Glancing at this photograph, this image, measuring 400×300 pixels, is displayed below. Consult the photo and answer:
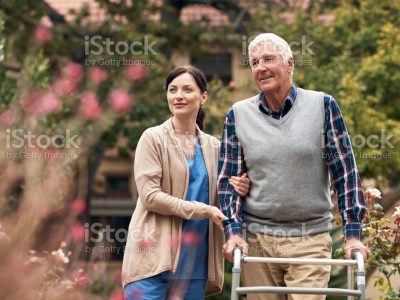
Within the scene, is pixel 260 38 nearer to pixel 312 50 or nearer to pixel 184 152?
pixel 184 152

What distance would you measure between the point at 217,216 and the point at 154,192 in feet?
1.19

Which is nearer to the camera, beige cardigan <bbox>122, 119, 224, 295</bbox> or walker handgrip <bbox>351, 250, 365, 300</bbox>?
walker handgrip <bbox>351, 250, 365, 300</bbox>

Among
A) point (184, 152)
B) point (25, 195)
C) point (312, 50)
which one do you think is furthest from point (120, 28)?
point (25, 195)

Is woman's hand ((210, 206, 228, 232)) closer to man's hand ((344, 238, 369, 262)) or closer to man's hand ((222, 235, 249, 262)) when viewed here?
man's hand ((222, 235, 249, 262))

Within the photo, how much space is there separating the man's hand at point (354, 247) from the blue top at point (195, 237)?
2.71ft

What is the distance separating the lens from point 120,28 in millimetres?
17266

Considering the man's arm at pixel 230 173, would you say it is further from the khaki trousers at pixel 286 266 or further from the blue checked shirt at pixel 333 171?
the khaki trousers at pixel 286 266

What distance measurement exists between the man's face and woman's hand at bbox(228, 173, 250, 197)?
46cm

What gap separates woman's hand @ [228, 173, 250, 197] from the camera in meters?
5.69

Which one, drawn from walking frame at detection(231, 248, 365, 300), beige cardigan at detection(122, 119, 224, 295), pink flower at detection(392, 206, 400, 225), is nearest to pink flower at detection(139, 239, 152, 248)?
beige cardigan at detection(122, 119, 224, 295)

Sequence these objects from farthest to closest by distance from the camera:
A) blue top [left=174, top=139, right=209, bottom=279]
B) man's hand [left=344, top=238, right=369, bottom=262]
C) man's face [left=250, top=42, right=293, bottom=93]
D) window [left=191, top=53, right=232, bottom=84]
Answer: window [left=191, top=53, right=232, bottom=84], blue top [left=174, top=139, right=209, bottom=279], man's face [left=250, top=42, right=293, bottom=93], man's hand [left=344, top=238, right=369, bottom=262]

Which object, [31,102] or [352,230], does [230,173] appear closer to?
[352,230]

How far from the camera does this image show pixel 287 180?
5.57 meters

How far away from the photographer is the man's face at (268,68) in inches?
222
